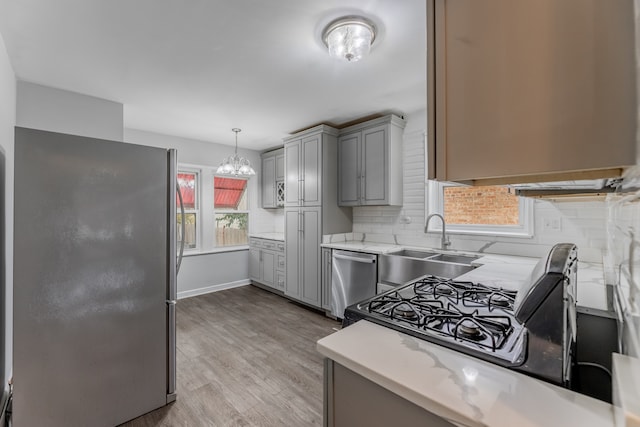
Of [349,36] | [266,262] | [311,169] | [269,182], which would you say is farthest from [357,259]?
[269,182]

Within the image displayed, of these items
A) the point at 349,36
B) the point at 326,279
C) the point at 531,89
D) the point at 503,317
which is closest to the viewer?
the point at 531,89

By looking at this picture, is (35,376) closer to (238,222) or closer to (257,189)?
(238,222)

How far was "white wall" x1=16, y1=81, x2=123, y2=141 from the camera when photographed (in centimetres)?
246

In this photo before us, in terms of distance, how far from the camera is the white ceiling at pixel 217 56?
1.63 meters

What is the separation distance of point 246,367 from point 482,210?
273 cm

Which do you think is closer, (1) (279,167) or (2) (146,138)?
(2) (146,138)

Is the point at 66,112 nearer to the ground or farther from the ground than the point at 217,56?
nearer to the ground

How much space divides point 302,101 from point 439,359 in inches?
108

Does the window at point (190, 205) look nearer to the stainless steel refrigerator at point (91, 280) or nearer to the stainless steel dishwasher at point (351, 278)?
the stainless steel dishwasher at point (351, 278)

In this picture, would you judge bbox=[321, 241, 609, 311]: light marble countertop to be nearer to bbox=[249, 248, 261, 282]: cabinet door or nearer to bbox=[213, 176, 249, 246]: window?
bbox=[249, 248, 261, 282]: cabinet door

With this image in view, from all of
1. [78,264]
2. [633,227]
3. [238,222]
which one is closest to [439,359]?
[633,227]

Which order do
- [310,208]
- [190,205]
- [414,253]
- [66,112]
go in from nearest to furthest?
[66,112] < [414,253] < [310,208] < [190,205]

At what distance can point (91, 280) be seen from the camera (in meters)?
1.65

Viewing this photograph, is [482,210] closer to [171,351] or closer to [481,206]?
[481,206]
